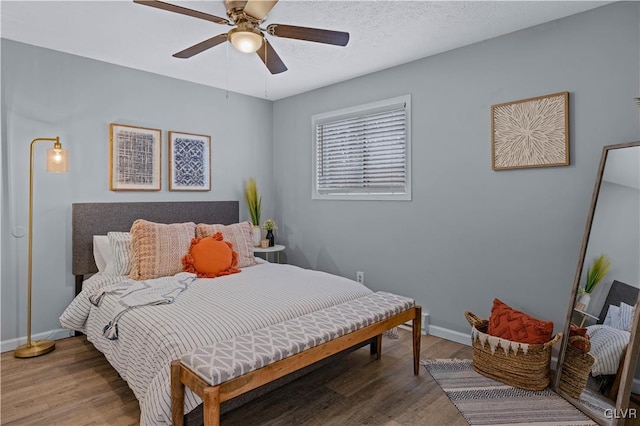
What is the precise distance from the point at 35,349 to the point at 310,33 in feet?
10.3

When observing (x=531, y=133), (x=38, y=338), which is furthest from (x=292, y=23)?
(x=38, y=338)

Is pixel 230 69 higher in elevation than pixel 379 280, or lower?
higher

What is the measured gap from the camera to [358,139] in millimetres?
4020

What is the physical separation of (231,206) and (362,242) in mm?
1606

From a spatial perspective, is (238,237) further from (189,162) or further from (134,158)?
(134,158)

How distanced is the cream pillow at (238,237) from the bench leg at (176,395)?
1.78 m

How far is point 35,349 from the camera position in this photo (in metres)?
2.96

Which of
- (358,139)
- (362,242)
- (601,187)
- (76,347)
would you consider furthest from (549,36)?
(76,347)

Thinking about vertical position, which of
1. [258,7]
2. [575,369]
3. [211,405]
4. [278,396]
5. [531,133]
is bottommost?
[278,396]

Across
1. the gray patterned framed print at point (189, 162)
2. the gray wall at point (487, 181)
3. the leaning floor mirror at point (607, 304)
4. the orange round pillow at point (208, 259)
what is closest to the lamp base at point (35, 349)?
the orange round pillow at point (208, 259)

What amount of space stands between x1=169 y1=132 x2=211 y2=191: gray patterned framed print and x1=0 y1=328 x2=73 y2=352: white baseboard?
1.61m

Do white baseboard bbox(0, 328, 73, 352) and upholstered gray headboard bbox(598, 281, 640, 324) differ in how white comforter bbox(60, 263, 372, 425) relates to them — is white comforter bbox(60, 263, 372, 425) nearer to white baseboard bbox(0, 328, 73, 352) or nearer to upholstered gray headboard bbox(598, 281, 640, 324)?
white baseboard bbox(0, 328, 73, 352)

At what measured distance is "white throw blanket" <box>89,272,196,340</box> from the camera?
2.42 m

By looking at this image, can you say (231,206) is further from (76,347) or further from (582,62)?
(582,62)
